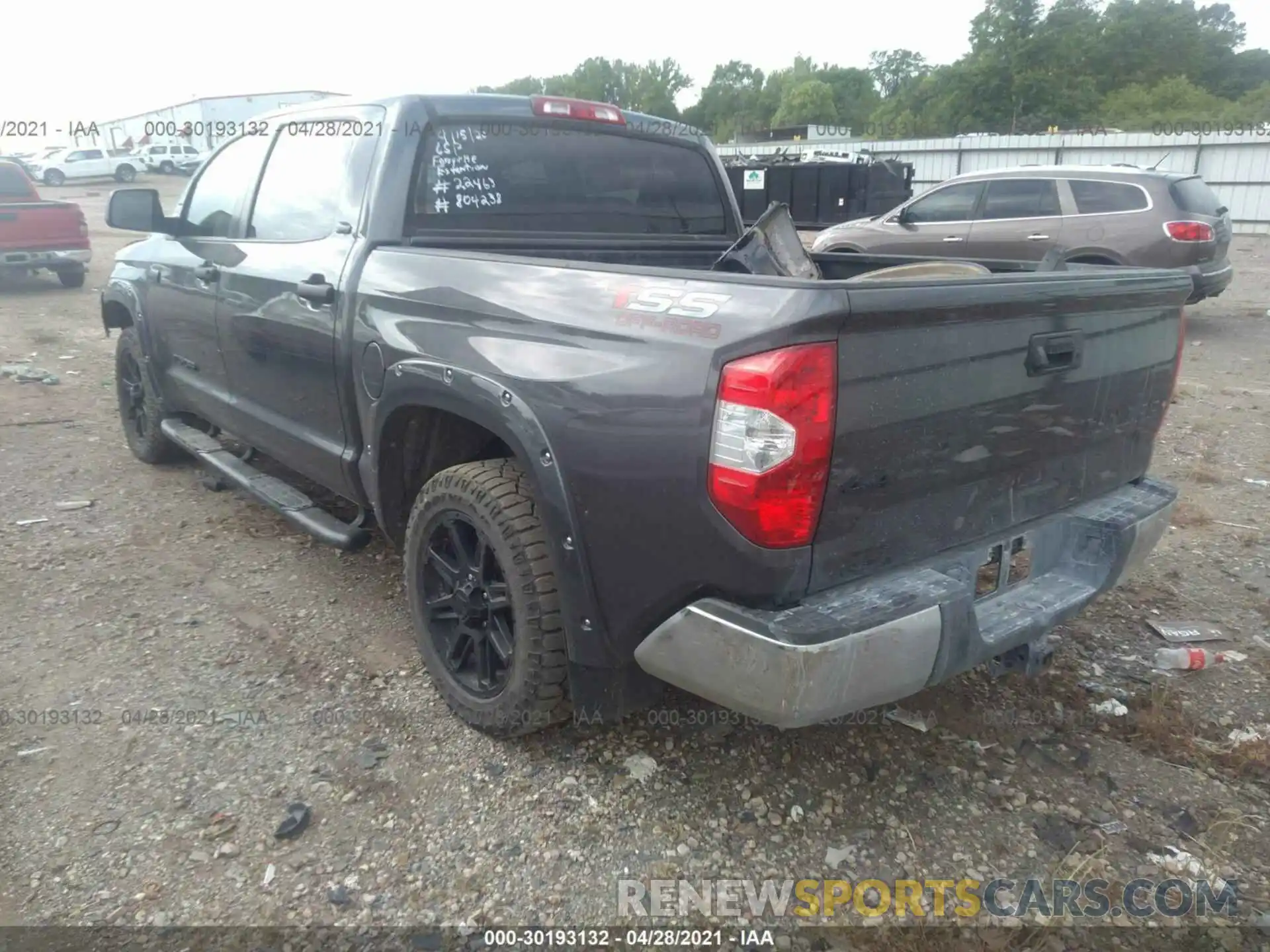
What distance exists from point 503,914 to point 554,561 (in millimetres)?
853

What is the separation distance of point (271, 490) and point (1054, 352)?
10.0ft

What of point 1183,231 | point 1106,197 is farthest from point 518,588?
point 1106,197

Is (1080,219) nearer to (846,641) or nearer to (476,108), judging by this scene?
(476,108)

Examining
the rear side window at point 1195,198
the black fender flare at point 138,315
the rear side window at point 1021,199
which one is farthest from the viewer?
the rear side window at point 1021,199

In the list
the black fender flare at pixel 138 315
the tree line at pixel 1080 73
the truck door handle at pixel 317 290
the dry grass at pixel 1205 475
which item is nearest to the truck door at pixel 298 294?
the truck door handle at pixel 317 290

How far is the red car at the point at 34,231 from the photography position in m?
11.6

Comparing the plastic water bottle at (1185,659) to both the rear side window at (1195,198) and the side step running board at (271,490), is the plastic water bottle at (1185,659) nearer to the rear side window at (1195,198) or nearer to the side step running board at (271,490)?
the side step running board at (271,490)

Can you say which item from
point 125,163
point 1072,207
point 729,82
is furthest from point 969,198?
point 729,82

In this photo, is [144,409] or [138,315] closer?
[138,315]

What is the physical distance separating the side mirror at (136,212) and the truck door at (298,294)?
826 millimetres

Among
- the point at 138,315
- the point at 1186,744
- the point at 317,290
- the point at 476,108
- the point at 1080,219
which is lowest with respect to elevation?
the point at 1186,744

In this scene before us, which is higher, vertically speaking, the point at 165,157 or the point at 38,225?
the point at 165,157

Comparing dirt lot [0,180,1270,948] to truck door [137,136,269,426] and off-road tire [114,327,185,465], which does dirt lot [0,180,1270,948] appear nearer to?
truck door [137,136,269,426]

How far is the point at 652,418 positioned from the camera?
207 centimetres
